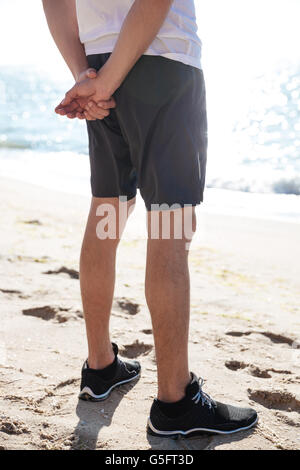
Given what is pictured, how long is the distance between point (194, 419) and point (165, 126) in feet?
3.07

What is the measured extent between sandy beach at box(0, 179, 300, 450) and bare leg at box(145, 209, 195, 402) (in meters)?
0.26

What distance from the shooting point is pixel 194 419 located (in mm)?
1795

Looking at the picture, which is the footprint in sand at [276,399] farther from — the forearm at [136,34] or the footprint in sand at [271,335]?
the forearm at [136,34]

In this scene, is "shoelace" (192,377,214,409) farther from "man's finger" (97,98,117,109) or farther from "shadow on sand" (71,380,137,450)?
"man's finger" (97,98,117,109)

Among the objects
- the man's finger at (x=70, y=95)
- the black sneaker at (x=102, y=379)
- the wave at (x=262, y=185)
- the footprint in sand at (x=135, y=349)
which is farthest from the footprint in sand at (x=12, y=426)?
the wave at (x=262, y=185)

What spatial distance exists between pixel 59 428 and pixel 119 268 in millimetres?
1988

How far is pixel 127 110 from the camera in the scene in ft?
5.64

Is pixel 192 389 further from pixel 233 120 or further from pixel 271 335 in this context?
pixel 233 120

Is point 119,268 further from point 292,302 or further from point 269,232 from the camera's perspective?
point 269,232

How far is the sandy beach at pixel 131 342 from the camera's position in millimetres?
1817

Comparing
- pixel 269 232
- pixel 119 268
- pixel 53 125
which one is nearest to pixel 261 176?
pixel 269 232

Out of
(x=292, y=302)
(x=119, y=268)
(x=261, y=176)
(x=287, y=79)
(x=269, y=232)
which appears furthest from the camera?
(x=287, y=79)

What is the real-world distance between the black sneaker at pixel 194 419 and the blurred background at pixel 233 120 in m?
1.21

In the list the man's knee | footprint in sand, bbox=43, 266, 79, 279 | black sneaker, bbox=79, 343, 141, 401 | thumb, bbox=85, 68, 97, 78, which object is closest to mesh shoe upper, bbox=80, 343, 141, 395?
black sneaker, bbox=79, 343, 141, 401
